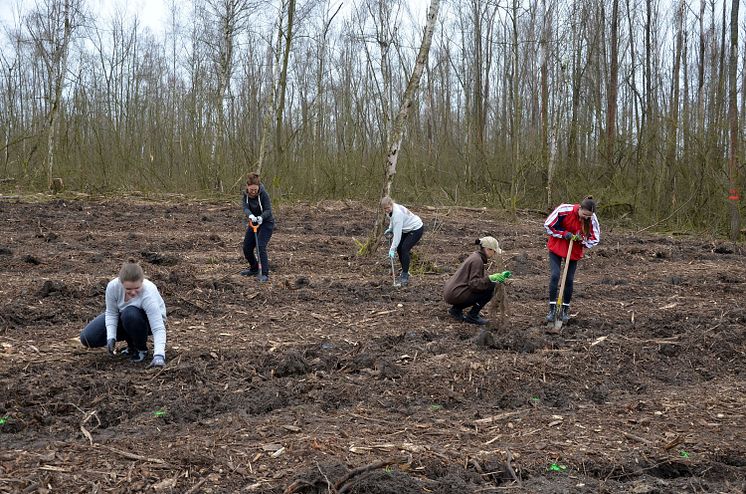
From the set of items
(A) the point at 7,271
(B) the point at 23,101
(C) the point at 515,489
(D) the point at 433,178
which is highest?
(B) the point at 23,101

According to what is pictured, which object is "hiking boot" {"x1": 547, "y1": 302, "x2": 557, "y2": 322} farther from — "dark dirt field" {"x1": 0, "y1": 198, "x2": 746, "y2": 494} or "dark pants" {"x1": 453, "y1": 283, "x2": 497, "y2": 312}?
"dark pants" {"x1": 453, "y1": 283, "x2": 497, "y2": 312}

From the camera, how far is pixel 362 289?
904 centimetres

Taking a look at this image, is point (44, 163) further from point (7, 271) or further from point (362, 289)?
point (362, 289)

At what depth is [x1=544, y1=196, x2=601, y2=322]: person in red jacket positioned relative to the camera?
7312 millimetres

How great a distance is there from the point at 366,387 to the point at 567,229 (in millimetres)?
3080

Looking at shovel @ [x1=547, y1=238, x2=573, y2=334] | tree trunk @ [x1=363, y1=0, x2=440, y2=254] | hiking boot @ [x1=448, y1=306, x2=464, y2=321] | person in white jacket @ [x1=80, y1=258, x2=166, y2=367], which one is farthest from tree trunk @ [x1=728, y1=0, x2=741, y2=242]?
person in white jacket @ [x1=80, y1=258, x2=166, y2=367]

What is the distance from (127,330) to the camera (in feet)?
18.2

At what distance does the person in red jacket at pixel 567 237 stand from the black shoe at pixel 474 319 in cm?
69

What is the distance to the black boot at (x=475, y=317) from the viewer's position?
7434 millimetres

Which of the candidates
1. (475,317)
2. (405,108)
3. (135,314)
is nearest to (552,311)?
(475,317)

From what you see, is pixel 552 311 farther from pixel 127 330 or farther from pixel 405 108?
pixel 405 108

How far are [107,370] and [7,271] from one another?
4527mm

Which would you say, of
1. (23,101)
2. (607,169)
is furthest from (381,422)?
(23,101)

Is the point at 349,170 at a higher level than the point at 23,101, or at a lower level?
lower
